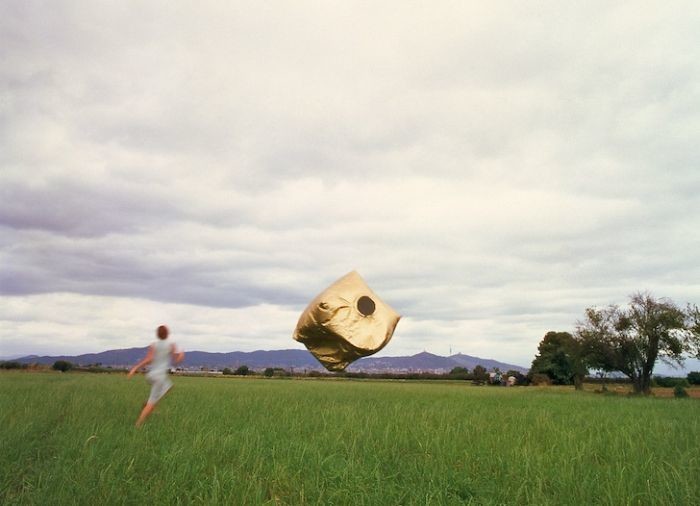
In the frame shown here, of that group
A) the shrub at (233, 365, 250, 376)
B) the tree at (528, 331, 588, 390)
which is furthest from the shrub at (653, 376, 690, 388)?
the shrub at (233, 365, 250, 376)

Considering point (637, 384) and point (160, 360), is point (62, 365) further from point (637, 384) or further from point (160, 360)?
point (637, 384)

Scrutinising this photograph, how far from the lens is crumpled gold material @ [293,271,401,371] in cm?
2011

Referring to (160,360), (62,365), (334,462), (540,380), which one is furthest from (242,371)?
(334,462)

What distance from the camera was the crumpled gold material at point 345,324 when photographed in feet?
66.0

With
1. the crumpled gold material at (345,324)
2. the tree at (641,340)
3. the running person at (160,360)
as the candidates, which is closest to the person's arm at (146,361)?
the running person at (160,360)

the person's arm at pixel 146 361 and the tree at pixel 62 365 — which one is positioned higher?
the tree at pixel 62 365

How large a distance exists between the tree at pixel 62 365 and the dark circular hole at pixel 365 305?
32.8 m

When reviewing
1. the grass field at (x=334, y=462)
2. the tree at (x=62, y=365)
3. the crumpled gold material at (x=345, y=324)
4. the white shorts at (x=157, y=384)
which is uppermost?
the crumpled gold material at (x=345, y=324)

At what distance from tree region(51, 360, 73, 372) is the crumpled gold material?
30452mm

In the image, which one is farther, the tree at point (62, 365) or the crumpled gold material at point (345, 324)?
the tree at point (62, 365)

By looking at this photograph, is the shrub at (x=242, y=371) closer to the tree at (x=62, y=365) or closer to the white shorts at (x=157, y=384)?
the tree at (x=62, y=365)

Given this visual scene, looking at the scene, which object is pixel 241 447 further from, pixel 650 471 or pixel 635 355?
pixel 635 355

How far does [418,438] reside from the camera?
8.51 meters

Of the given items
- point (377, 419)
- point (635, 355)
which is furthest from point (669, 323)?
point (377, 419)
